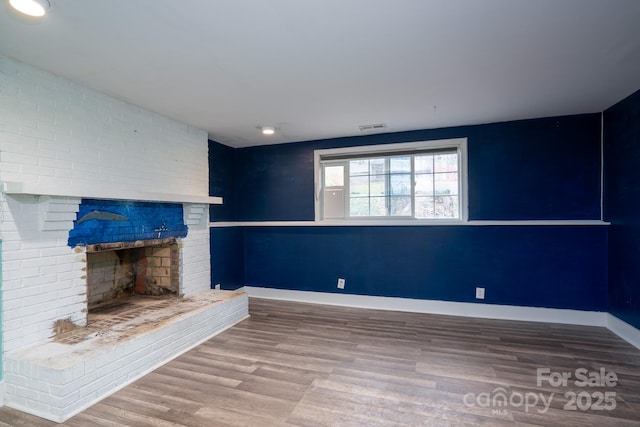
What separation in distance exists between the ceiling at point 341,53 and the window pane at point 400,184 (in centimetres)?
104

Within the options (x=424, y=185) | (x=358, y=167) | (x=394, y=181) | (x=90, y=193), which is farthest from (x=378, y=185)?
(x=90, y=193)

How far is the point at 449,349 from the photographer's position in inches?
111

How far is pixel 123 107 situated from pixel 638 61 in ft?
13.7

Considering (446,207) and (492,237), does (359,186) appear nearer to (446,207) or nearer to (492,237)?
(446,207)

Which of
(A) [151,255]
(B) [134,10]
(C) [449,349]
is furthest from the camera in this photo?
(A) [151,255]

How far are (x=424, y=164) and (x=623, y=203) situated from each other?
77.0 inches

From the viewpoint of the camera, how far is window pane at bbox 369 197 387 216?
4223 millimetres

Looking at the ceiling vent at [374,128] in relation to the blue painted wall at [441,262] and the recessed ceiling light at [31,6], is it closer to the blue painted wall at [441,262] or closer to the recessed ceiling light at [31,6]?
the blue painted wall at [441,262]

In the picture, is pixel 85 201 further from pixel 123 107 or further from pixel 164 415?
pixel 164 415

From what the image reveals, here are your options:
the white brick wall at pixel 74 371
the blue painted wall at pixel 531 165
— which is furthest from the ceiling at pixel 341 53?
the white brick wall at pixel 74 371

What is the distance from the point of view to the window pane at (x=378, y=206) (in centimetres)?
422

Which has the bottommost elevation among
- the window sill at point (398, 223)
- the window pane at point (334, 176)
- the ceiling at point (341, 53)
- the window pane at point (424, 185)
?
the window sill at point (398, 223)

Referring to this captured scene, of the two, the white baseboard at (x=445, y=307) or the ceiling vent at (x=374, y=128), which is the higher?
the ceiling vent at (x=374, y=128)

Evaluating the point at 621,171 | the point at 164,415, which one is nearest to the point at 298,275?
the point at 164,415
